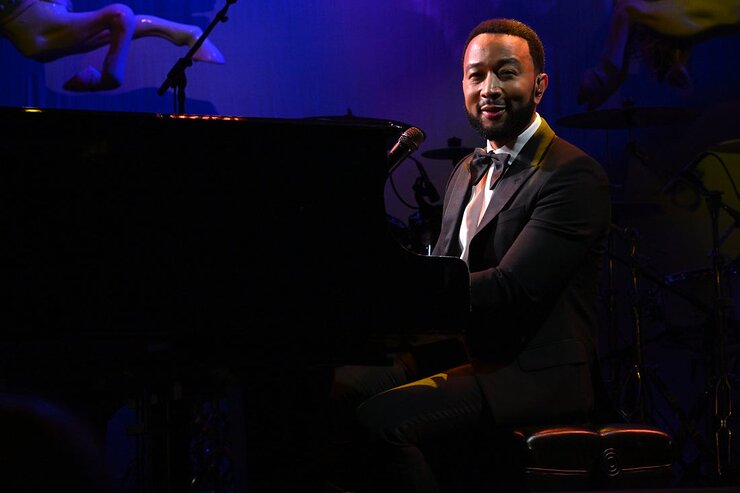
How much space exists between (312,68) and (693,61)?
2617 mm


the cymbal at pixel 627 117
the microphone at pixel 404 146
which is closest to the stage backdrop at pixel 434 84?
the cymbal at pixel 627 117

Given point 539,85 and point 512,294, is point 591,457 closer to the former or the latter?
point 512,294

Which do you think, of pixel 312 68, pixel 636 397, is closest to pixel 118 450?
pixel 312 68

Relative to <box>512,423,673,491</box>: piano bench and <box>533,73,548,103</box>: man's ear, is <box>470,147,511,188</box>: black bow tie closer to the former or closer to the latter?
<box>533,73,548,103</box>: man's ear

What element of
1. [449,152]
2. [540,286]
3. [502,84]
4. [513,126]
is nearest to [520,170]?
[513,126]

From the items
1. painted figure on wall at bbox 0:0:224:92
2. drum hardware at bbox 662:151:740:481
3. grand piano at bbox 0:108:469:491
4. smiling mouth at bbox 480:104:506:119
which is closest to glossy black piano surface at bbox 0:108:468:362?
grand piano at bbox 0:108:469:491

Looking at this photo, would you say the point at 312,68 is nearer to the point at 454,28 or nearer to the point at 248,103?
the point at 248,103

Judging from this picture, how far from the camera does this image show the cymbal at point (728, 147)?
623 centimetres

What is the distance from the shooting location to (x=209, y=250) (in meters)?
2.10

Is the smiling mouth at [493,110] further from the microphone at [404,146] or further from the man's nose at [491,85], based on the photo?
the microphone at [404,146]

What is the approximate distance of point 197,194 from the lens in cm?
214

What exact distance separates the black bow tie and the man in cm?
1

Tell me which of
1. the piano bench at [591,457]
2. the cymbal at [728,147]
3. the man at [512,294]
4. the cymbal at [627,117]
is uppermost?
the cymbal at [627,117]

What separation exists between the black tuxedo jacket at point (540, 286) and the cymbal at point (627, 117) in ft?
10.0
